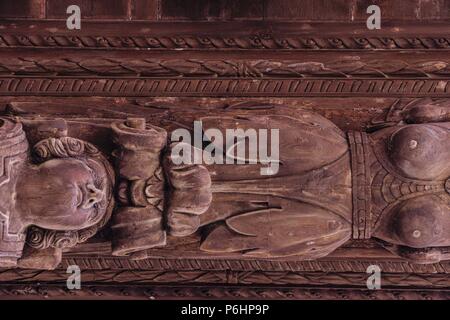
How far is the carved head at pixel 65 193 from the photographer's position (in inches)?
112

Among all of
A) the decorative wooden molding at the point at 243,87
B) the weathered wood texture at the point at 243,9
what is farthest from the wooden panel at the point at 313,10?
the decorative wooden molding at the point at 243,87

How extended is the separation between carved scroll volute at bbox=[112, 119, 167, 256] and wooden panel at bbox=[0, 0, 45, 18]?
3.17ft

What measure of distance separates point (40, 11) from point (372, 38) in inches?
68.3

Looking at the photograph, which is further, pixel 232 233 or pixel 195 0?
pixel 195 0

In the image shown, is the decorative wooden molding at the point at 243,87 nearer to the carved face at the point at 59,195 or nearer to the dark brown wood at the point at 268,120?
the dark brown wood at the point at 268,120

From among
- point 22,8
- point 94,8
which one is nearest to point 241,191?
point 94,8

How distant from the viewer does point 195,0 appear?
11.7 ft

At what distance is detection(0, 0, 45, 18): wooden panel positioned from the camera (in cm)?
354

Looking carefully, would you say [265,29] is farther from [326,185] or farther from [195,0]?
[326,185]

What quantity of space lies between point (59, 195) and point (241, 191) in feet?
2.69

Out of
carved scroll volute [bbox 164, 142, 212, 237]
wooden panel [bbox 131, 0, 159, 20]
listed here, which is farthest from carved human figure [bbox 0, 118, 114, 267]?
wooden panel [bbox 131, 0, 159, 20]

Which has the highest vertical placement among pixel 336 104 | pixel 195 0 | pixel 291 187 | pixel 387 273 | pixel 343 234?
pixel 195 0

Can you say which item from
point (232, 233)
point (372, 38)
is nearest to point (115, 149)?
point (232, 233)

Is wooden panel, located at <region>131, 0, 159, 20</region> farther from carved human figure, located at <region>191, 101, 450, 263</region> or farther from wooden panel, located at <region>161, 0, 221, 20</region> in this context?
carved human figure, located at <region>191, 101, 450, 263</region>
